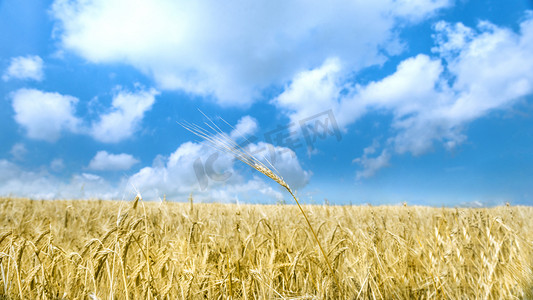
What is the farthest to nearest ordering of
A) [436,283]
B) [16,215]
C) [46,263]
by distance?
[16,215] → [46,263] → [436,283]

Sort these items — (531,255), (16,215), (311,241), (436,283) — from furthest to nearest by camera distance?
1. (16,215)
2. (311,241)
3. (531,255)
4. (436,283)

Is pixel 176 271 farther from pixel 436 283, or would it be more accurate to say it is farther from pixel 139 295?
pixel 436 283

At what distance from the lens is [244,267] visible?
7.74ft

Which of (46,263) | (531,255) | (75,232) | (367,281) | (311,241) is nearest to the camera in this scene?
(367,281)

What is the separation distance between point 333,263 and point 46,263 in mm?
2271

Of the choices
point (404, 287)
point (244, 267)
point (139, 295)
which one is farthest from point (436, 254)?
point (139, 295)

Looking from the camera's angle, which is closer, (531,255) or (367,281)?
(367,281)

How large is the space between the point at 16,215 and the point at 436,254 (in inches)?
270

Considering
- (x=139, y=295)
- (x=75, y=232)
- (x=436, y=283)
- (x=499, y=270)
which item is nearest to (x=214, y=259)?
(x=139, y=295)

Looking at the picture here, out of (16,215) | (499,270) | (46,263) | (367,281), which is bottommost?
→ (499,270)

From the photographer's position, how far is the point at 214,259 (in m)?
2.64

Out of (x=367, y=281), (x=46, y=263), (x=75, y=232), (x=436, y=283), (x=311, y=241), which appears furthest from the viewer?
(x=75, y=232)

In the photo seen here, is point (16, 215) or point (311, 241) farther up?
point (16, 215)

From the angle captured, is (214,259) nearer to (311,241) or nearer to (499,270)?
(311,241)
